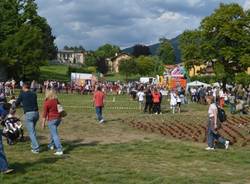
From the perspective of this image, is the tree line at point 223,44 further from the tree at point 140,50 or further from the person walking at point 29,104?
the tree at point 140,50

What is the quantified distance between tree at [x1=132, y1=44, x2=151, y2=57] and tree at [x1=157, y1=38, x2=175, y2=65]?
389cm

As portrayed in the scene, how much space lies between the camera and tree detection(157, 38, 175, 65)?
149750 mm

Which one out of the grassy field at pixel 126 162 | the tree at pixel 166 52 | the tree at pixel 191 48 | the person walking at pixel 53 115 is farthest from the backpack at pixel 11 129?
the tree at pixel 166 52

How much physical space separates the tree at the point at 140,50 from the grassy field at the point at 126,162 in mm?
133514

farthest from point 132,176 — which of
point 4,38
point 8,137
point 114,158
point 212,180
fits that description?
point 4,38

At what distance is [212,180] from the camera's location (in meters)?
10.5

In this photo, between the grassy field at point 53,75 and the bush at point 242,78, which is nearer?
the bush at point 242,78

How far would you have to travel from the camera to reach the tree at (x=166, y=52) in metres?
150

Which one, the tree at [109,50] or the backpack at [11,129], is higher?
the tree at [109,50]

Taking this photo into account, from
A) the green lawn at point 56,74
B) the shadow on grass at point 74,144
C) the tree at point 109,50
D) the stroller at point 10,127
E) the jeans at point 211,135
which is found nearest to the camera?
the shadow on grass at point 74,144

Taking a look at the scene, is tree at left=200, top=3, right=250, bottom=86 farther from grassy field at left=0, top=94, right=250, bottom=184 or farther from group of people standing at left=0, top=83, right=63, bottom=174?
group of people standing at left=0, top=83, right=63, bottom=174

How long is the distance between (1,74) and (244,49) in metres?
32.3

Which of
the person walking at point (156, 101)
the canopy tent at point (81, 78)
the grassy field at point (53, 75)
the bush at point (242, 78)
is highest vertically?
the grassy field at point (53, 75)

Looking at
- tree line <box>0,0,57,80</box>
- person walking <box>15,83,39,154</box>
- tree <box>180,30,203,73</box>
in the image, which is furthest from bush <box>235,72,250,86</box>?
person walking <box>15,83,39,154</box>
